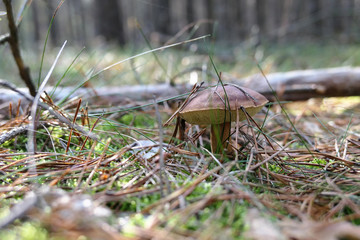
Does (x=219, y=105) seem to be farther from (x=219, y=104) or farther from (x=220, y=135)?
(x=220, y=135)

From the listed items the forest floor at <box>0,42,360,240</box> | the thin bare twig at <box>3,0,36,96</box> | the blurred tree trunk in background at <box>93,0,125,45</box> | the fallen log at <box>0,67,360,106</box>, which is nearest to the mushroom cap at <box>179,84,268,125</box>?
the forest floor at <box>0,42,360,240</box>

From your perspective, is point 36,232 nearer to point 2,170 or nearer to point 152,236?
point 152,236

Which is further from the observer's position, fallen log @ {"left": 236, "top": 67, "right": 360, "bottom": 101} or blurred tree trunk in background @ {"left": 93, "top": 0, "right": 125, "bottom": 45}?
blurred tree trunk in background @ {"left": 93, "top": 0, "right": 125, "bottom": 45}

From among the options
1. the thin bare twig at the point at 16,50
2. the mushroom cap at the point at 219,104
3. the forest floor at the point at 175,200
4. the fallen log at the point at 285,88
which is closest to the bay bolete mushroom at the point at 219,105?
the mushroom cap at the point at 219,104

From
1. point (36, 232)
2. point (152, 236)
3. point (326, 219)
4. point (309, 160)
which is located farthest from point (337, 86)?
point (36, 232)

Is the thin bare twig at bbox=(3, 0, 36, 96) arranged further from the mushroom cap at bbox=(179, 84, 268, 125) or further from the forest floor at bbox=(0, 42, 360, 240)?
the mushroom cap at bbox=(179, 84, 268, 125)

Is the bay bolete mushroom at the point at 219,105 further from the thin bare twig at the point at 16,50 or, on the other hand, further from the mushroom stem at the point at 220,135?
the thin bare twig at the point at 16,50

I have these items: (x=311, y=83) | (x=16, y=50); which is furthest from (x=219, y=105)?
(x=311, y=83)
